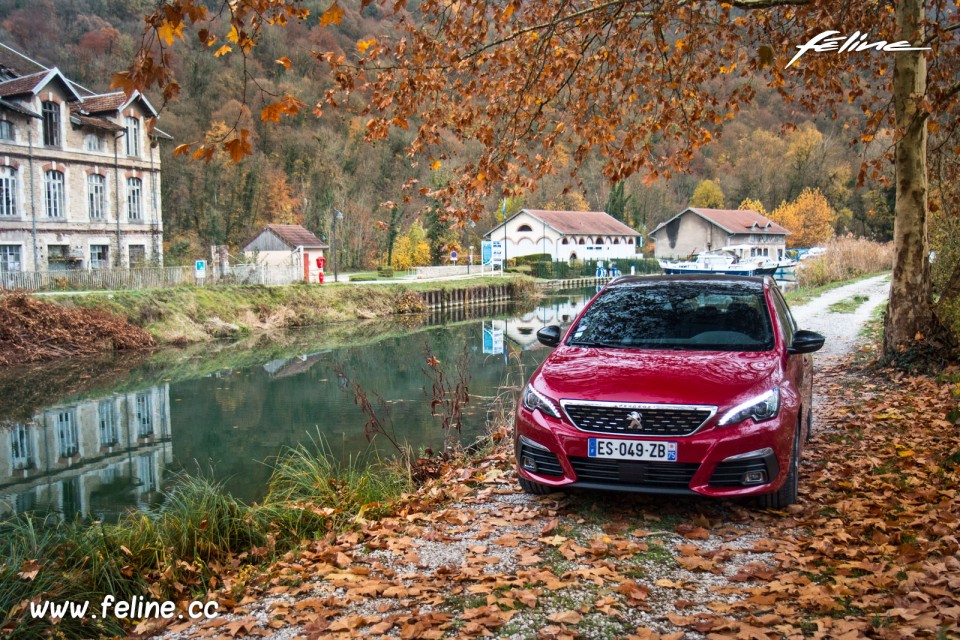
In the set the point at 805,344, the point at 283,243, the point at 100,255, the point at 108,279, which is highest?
the point at 283,243

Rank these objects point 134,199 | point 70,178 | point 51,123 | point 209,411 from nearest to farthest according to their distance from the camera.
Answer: point 209,411
point 51,123
point 70,178
point 134,199

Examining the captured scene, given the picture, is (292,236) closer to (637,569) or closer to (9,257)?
(9,257)

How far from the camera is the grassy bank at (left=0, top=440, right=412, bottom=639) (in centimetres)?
555

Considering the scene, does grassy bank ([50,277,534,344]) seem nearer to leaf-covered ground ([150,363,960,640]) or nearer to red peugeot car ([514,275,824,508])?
leaf-covered ground ([150,363,960,640])

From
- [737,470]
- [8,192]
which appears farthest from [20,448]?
[8,192]

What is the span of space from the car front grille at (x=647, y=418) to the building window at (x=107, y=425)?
12065 millimetres

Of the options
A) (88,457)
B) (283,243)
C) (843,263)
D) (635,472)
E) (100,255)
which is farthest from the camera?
(283,243)

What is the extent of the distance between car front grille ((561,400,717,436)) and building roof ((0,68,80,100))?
37.6m

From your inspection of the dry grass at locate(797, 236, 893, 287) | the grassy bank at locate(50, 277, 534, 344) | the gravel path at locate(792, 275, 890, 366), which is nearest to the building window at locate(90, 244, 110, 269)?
the grassy bank at locate(50, 277, 534, 344)

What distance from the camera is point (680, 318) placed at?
6.48m

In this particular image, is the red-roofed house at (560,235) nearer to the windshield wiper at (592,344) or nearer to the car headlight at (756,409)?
the windshield wiper at (592,344)

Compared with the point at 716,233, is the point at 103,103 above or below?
above

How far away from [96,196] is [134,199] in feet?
7.19

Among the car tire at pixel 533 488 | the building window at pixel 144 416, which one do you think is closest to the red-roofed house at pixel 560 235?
the building window at pixel 144 416
